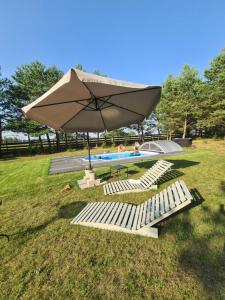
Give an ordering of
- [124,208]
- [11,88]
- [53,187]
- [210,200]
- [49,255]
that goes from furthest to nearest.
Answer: [11,88] → [53,187] → [210,200] → [124,208] → [49,255]

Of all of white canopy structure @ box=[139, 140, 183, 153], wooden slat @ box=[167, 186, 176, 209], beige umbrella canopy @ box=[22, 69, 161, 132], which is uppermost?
beige umbrella canopy @ box=[22, 69, 161, 132]

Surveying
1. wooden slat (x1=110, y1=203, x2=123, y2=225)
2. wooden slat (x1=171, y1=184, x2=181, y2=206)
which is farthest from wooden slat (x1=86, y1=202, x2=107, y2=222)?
wooden slat (x1=171, y1=184, x2=181, y2=206)

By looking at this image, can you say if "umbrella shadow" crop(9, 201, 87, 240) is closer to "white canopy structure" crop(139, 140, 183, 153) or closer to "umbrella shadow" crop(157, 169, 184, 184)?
"umbrella shadow" crop(157, 169, 184, 184)

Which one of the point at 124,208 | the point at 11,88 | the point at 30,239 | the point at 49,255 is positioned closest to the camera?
the point at 49,255

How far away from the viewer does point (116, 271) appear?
93.6 inches

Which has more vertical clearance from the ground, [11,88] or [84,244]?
[11,88]

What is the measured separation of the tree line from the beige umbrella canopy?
1435 centimetres

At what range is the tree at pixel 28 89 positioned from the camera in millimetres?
18297

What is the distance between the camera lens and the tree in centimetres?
1830

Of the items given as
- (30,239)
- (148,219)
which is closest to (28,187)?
(30,239)

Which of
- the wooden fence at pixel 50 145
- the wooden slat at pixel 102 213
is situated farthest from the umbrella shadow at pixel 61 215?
the wooden fence at pixel 50 145

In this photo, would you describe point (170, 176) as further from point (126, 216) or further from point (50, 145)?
point (50, 145)

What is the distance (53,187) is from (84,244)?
367cm

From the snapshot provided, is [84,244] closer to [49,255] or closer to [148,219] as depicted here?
[49,255]
